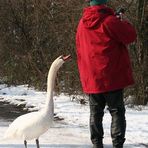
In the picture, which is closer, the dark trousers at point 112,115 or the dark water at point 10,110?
the dark trousers at point 112,115

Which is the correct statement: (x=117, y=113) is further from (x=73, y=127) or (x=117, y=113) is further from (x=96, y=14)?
(x=73, y=127)

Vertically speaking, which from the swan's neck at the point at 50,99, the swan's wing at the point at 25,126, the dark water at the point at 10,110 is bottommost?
the dark water at the point at 10,110

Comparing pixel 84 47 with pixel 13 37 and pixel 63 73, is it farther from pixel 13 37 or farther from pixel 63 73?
pixel 13 37

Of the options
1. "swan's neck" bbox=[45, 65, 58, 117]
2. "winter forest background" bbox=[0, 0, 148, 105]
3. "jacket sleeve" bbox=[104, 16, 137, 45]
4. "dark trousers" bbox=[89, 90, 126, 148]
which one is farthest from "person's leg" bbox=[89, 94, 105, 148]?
"winter forest background" bbox=[0, 0, 148, 105]

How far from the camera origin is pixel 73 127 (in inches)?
362

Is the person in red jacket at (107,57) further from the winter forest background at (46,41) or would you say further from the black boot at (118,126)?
the winter forest background at (46,41)

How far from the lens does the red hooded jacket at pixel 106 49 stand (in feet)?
18.4

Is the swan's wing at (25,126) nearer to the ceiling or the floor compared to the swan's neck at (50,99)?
nearer to the floor

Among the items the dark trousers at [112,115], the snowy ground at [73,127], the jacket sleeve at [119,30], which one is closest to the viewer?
the jacket sleeve at [119,30]

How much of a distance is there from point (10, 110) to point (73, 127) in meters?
3.09

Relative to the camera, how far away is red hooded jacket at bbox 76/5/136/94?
5.62 metres

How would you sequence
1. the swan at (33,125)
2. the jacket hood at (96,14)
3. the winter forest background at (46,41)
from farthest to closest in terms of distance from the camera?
1. the winter forest background at (46,41)
2. the swan at (33,125)
3. the jacket hood at (96,14)

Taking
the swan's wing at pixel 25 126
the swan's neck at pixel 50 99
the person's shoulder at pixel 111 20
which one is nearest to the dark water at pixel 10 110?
the swan's neck at pixel 50 99

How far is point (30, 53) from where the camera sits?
16516 millimetres
